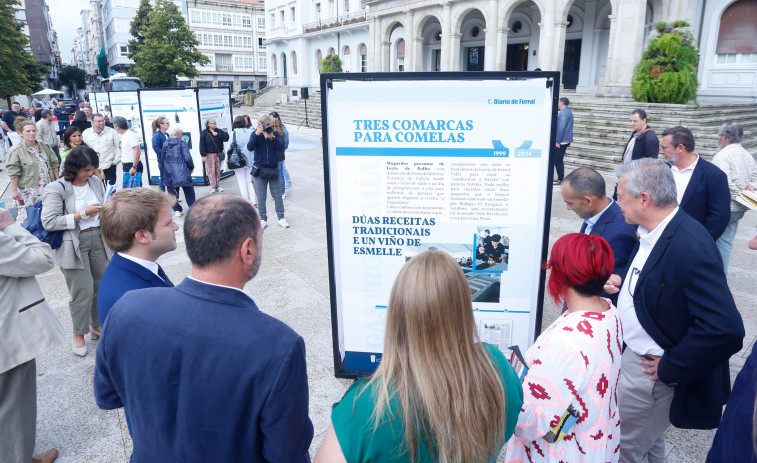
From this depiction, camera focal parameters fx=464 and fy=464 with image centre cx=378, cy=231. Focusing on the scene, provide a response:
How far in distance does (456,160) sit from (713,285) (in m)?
1.35

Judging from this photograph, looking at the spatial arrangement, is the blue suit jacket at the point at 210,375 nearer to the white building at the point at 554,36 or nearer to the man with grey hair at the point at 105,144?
the man with grey hair at the point at 105,144

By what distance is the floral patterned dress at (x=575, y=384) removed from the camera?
68.9 inches

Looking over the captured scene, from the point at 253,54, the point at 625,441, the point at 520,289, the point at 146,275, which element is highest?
the point at 253,54

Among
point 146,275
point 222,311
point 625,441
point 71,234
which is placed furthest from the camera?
point 71,234

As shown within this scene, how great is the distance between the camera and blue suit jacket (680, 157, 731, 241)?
4.02 m

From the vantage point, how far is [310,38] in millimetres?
43719

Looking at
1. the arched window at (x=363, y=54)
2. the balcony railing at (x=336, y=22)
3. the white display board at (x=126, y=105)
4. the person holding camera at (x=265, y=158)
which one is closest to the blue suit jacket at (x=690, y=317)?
the person holding camera at (x=265, y=158)

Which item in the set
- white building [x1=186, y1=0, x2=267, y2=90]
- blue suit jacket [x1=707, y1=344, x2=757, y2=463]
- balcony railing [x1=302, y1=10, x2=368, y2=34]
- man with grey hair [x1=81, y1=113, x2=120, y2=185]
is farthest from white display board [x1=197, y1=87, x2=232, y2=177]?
white building [x1=186, y1=0, x2=267, y2=90]

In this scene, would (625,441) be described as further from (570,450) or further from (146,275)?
(146,275)

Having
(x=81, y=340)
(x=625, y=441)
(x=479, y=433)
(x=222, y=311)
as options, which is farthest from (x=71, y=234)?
(x=625, y=441)

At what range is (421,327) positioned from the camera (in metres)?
1.35

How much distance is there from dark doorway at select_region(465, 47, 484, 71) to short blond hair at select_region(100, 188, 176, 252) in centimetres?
2925

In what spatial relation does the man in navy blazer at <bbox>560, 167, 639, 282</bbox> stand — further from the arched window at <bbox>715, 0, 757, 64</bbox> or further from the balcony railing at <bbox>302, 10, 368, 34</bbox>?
the balcony railing at <bbox>302, 10, 368, 34</bbox>

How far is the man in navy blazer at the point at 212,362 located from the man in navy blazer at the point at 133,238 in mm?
728
